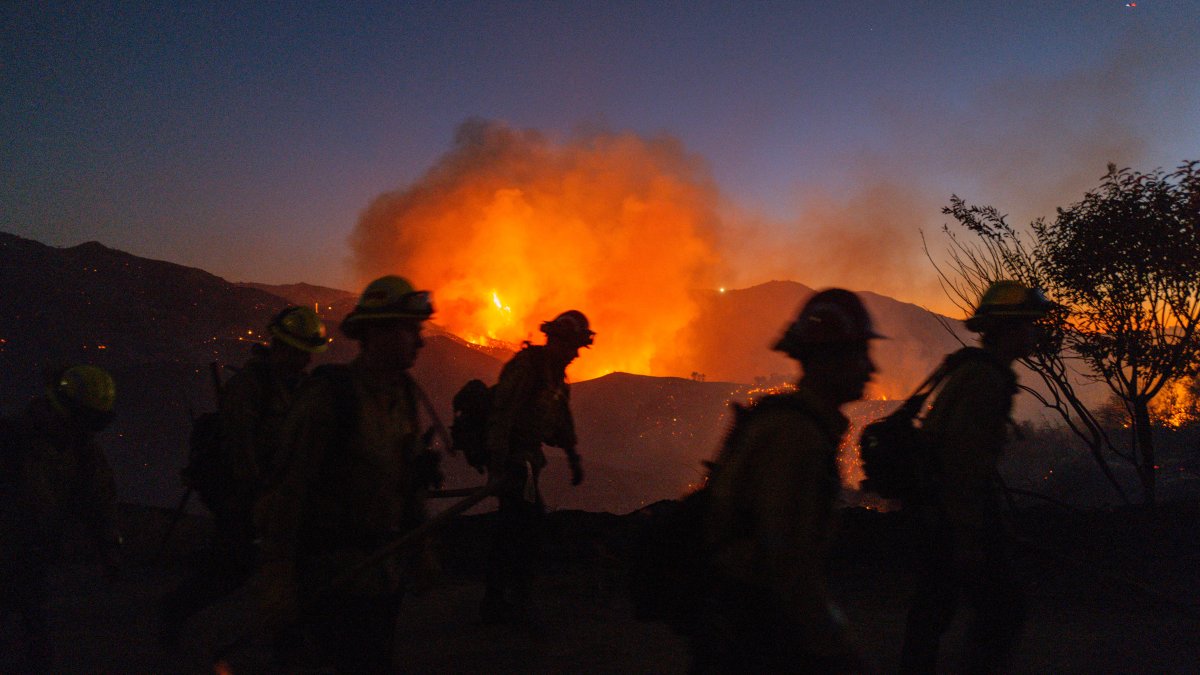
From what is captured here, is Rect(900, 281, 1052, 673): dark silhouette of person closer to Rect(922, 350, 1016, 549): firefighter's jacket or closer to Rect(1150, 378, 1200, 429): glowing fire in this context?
Rect(922, 350, 1016, 549): firefighter's jacket

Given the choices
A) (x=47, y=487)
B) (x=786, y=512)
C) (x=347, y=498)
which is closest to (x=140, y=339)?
(x=47, y=487)

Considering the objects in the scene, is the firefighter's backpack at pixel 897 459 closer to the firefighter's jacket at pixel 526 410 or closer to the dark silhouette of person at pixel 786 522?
the dark silhouette of person at pixel 786 522

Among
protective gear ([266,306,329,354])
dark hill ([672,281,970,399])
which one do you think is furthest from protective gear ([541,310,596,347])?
dark hill ([672,281,970,399])

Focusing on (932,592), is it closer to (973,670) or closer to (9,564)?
(973,670)

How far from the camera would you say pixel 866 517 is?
7.55 meters

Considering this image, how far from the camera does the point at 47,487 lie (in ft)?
13.9

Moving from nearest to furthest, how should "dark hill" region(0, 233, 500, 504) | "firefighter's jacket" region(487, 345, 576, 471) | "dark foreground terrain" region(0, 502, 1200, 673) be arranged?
"dark foreground terrain" region(0, 502, 1200, 673) < "firefighter's jacket" region(487, 345, 576, 471) < "dark hill" region(0, 233, 500, 504)

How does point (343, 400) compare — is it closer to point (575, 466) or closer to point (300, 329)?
point (300, 329)

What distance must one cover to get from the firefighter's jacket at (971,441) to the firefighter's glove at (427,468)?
217cm

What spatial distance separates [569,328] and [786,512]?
3.57m

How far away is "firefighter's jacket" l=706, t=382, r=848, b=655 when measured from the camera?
1850 mm

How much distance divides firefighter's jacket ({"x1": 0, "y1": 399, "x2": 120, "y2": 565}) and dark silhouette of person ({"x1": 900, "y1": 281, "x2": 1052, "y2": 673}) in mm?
4465

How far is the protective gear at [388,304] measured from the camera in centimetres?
269

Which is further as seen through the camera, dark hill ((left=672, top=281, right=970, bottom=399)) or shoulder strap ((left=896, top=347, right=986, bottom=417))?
dark hill ((left=672, top=281, right=970, bottom=399))
